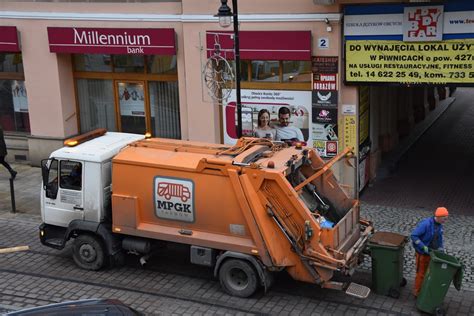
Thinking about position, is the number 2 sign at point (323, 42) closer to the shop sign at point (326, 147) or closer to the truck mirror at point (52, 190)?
the shop sign at point (326, 147)

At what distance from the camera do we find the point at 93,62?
17.9 metres

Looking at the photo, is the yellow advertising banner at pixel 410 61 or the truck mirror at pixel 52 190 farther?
the yellow advertising banner at pixel 410 61

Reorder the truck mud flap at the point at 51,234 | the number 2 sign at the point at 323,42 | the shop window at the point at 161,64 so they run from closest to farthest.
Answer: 1. the truck mud flap at the point at 51,234
2. the number 2 sign at the point at 323,42
3. the shop window at the point at 161,64

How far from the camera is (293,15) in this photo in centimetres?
1420

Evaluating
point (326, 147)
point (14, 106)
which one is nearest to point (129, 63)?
point (14, 106)

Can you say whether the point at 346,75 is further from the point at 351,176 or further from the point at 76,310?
the point at 76,310

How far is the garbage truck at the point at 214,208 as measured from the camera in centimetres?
970

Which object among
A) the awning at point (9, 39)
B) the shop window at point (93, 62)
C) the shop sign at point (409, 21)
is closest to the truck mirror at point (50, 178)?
the shop sign at point (409, 21)

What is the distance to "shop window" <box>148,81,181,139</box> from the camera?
1727cm

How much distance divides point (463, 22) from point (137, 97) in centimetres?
870

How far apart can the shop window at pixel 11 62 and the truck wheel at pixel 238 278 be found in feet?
36.1

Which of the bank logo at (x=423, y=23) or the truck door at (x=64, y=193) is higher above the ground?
the bank logo at (x=423, y=23)

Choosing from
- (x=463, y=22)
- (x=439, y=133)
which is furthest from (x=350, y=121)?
(x=439, y=133)

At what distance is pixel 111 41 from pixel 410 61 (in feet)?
24.2
